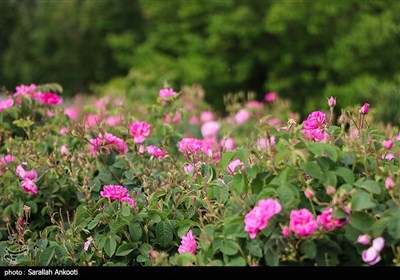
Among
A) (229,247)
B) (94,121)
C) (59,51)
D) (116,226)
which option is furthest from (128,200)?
(59,51)

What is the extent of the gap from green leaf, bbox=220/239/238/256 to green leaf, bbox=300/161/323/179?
29 cm

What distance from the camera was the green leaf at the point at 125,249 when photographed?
87.6 inches

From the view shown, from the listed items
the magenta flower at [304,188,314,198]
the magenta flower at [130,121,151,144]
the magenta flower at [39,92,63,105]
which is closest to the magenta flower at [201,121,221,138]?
the magenta flower at [39,92,63,105]

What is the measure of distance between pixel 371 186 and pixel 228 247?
44 cm

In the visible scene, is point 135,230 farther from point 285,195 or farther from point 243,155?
point 285,195

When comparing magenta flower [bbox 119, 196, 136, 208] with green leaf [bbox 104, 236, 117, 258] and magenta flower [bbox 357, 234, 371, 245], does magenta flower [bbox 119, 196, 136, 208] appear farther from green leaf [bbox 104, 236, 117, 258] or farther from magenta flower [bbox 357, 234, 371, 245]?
magenta flower [bbox 357, 234, 371, 245]

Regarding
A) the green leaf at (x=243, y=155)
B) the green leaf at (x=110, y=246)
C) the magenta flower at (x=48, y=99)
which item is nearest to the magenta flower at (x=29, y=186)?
the green leaf at (x=110, y=246)

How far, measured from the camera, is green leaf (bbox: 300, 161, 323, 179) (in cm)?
192

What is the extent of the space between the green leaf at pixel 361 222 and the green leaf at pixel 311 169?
0.16 m

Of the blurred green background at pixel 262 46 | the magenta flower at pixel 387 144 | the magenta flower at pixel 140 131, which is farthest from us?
the blurred green background at pixel 262 46

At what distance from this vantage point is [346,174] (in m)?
1.93

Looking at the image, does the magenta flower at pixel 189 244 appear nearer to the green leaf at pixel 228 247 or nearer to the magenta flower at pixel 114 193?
the green leaf at pixel 228 247

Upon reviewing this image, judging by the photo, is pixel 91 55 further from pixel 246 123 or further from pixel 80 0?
pixel 246 123
